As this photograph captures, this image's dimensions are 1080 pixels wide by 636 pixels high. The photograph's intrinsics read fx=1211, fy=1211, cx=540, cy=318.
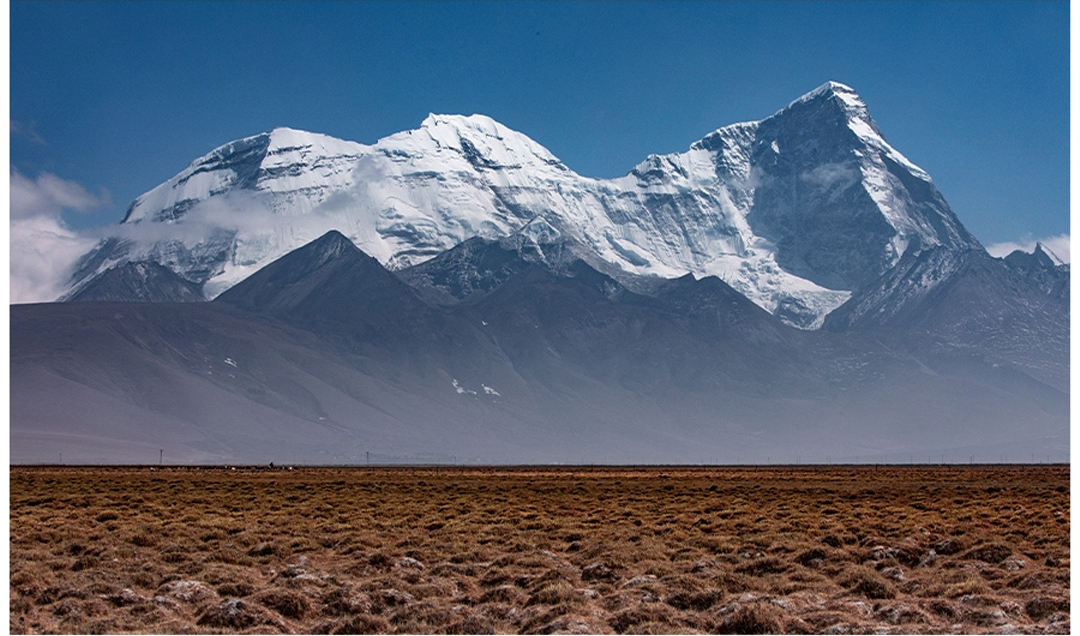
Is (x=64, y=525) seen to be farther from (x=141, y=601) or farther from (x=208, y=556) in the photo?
(x=141, y=601)


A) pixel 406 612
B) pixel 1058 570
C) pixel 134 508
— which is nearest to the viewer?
pixel 406 612

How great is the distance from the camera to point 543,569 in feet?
116

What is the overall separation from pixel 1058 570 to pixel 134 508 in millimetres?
41726

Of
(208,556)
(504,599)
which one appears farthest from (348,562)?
(504,599)

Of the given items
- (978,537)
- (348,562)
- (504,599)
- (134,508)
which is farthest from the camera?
(134,508)

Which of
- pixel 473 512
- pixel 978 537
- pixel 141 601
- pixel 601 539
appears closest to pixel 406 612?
pixel 141 601

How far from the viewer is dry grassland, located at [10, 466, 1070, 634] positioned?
28062 millimetres

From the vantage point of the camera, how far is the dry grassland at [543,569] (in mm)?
28062

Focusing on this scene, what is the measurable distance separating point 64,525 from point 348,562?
1603 cm

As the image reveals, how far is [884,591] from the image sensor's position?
102 ft

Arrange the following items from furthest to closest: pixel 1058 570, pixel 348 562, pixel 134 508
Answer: pixel 134 508, pixel 348 562, pixel 1058 570

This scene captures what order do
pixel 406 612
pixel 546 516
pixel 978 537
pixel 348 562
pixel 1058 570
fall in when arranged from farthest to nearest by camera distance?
1. pixel 546 516
2. pixel 978 537
3. pixel 348 562
4. pixel 1058 570
5. pixel 406 612

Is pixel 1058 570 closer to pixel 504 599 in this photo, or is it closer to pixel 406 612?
pixel 504 599

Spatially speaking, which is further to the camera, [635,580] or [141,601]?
[635,580]
